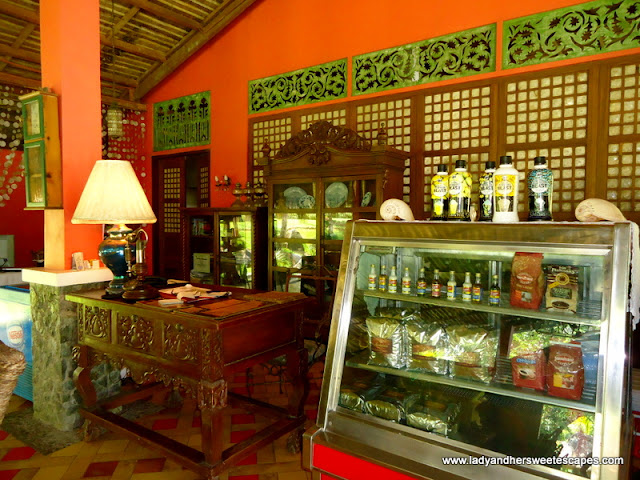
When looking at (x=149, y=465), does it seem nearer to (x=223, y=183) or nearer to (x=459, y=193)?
(x=459, y=193)

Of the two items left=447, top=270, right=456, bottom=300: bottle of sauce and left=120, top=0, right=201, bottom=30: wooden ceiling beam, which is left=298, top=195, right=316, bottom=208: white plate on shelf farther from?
left=120, top=0, right=201, bottom=30: wooden ceiling beam

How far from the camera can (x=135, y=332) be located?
2365 mm

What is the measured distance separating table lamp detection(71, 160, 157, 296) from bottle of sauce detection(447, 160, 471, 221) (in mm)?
1615

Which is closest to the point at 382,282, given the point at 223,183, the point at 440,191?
the point at 440,191

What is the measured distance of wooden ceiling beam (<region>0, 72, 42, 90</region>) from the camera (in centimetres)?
530

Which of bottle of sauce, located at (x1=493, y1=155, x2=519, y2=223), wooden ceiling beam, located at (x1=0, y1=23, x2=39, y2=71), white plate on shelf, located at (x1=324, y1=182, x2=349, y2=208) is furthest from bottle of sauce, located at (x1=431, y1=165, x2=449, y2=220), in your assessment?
wooden ceiling beam, located at (x1=0, y1=23, x2=39, y2=71)

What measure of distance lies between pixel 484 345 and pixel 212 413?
127cm

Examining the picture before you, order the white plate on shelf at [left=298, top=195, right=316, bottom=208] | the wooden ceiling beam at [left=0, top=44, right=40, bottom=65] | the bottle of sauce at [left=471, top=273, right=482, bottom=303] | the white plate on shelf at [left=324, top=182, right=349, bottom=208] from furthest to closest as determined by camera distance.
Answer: the wooden ceiling beam at [left=0, top=44, right=40, bottom=65] → the white plate on shelf at [left=298, top=195, right=316, bottom=208] → the white plate on shelf at [left=324, top=182, right=349, bottom=208] → the bottle of sauce at [left=471, top=273, right=482, bottom=303]

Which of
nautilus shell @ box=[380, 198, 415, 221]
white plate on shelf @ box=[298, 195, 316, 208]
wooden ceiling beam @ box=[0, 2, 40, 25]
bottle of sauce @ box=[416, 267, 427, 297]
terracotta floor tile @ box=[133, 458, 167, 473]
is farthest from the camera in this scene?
wooden ceiling beam @ box=[0, 2, 40, 25]

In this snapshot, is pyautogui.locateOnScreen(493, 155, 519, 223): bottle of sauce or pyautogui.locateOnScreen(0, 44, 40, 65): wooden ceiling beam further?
pyautogui.locateOnScreen(0, 44, 40, 65): wooden ceiling beam

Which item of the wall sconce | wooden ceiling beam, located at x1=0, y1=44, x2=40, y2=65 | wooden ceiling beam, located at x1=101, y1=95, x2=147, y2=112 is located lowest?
the wall sconce

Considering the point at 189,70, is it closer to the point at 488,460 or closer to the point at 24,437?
the point at 24,437

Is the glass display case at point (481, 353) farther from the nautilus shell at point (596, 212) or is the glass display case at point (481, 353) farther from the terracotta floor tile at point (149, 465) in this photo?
the terracotta floor tile at point (149, 465)

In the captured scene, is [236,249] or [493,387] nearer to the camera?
[493,387]
